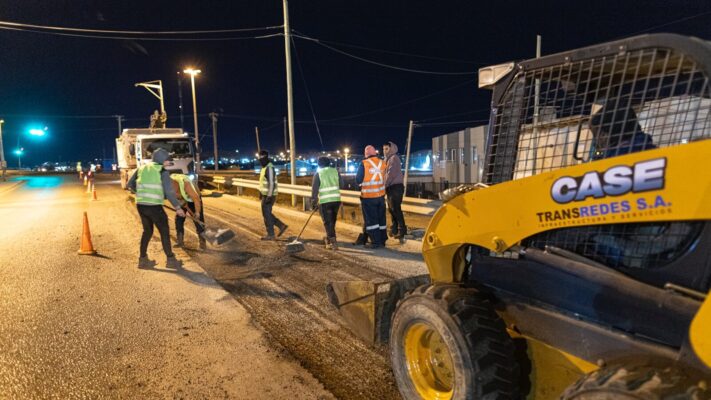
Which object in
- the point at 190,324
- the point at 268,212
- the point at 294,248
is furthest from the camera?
the point at 268,212

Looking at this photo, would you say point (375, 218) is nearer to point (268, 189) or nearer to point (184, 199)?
point (268, 189)

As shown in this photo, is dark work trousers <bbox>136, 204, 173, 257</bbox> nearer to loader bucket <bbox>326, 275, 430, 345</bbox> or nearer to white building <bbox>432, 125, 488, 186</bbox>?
loader bucket <bbox>326, 275, 430, 345</bbox>

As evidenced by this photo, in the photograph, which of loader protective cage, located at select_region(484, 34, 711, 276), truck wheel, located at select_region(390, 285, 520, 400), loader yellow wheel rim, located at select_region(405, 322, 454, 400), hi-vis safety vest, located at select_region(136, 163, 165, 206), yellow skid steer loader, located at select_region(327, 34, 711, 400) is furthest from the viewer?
hi-vis safety vest, located at select_region(136, 163, 165, 206)

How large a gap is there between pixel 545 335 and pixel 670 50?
57.7 inches

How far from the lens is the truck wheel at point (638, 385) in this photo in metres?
1.60

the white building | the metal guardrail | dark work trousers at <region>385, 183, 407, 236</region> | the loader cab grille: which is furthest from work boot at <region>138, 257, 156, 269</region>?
the white building

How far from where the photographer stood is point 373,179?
832 cm

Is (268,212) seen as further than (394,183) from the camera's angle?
Yes

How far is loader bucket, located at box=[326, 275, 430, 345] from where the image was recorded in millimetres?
3584

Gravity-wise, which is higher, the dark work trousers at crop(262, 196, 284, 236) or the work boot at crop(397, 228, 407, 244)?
the dark work trousers at crop(262, 196, 284, 236)

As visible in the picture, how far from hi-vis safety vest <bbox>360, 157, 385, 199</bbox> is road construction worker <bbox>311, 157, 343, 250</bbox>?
0.52m

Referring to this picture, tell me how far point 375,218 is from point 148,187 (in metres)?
3.82

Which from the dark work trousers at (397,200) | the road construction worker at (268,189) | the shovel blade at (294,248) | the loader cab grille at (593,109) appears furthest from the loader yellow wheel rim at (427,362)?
the road construction worker at (268,189)

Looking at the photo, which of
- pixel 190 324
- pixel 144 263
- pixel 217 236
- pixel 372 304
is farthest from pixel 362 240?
pixel 372 304
